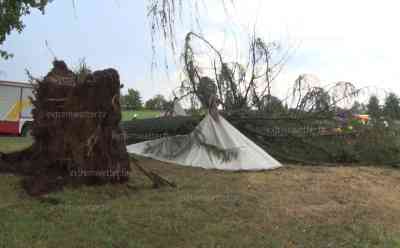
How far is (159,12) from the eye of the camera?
3.50 meters

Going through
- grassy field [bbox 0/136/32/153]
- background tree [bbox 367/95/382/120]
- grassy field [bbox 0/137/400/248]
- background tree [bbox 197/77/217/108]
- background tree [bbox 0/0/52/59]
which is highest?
background tree [bbox 0/0/52/59]

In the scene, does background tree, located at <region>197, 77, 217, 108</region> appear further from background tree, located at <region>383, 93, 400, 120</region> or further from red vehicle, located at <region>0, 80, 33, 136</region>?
red vehicle, located at <region>0, 80, 33, 136</region>

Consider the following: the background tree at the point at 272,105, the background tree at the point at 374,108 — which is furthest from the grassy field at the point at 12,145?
the background tree at the point at 374,108

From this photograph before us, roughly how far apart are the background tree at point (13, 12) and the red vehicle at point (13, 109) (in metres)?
12.6

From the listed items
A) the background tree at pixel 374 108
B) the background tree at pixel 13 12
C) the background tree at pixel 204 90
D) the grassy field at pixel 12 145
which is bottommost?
the grassy field at pixel 12 145

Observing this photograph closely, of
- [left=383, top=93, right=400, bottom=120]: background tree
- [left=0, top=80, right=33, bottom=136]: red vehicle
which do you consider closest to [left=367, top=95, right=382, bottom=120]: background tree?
[left=383, top=93, right=400, bottom=120]: background tree

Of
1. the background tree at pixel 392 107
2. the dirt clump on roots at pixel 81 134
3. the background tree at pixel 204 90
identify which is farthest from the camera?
the background tree at pixel 204 90

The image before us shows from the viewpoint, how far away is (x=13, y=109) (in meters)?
19.7

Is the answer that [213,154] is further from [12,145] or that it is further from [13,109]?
[13,109]

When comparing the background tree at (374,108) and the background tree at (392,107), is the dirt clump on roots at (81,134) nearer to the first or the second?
the background tree at (374,108)

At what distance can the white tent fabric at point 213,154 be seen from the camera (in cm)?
832

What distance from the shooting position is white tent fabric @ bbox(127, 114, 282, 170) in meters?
8.32

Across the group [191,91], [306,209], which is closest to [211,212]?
[306,209]

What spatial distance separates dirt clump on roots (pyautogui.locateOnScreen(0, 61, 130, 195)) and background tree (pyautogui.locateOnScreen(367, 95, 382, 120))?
7047 mm
